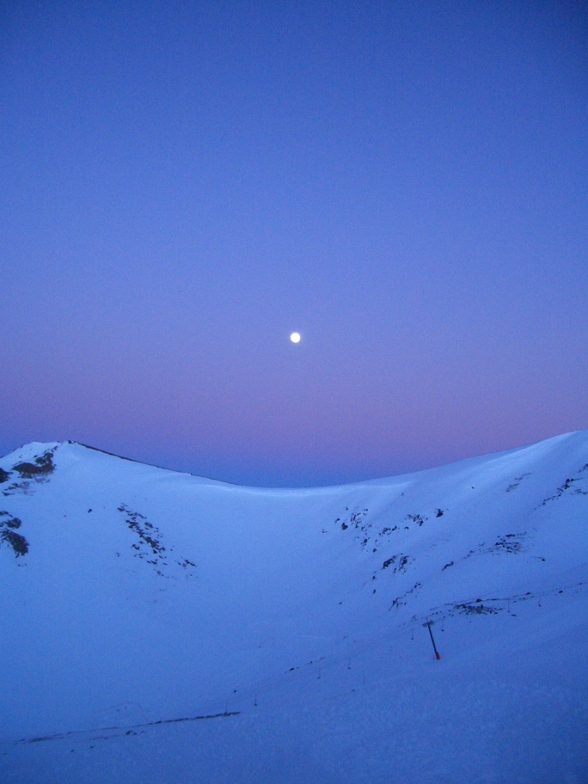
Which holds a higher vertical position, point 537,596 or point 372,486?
point 372,486

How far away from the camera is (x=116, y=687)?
74.4 feet

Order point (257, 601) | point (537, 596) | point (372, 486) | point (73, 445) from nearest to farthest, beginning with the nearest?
point (537, 596) → point (257, 601) → point (372, 486) → point (73, 445)

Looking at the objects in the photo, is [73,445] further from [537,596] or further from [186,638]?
[537,596]

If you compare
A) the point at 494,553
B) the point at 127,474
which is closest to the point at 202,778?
the point at 494,553

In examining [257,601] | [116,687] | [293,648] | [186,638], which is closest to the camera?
[116,687]

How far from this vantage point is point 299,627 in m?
29.0

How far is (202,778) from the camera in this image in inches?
502

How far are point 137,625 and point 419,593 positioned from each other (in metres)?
20.8

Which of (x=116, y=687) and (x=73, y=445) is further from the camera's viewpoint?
(x=73, y=445)

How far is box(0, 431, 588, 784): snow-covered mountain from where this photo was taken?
12023 millimetres

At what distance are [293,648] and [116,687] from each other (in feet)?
35.6

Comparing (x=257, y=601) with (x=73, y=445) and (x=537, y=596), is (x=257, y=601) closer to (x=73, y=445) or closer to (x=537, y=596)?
(x=537, y=596)

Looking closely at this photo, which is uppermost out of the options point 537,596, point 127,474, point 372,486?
point 127,474

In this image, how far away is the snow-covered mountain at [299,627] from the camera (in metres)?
12.0
